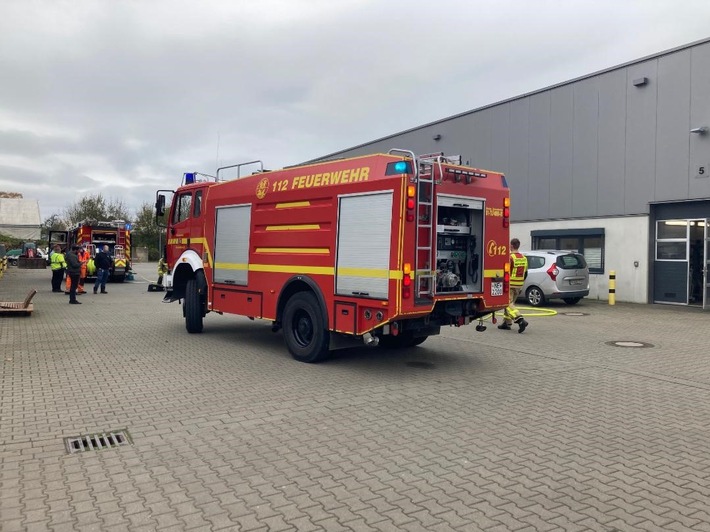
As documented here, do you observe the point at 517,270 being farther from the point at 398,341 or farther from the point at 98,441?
the point at 98,441

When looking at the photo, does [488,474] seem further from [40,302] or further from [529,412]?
[40,302]

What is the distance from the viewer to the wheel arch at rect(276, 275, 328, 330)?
7711mm

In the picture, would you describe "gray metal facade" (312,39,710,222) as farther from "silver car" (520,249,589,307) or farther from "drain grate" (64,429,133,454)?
"drain grate" (64,429,133,454)

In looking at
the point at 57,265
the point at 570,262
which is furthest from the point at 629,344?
the point at 57,265

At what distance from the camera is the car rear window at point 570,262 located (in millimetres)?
16547

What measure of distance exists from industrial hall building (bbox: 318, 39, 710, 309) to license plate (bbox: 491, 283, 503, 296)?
37.7ft

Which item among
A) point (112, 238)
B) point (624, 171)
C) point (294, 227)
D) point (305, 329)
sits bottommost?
point (305, 329)

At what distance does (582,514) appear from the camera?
359 cm

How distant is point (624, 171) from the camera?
18.5m

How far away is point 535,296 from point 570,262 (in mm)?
1406

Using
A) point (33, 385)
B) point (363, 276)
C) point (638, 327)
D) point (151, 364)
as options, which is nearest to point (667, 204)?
point (638, 327)

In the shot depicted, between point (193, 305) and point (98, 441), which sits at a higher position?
point (193, 305)

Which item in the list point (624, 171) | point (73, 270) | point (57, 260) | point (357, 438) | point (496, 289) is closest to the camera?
point (357, 438)

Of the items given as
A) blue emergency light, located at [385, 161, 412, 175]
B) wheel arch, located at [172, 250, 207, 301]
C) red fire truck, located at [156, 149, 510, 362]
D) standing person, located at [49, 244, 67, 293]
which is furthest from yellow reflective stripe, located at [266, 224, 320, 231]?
standing person, located at [49, 244, 67, 293]
